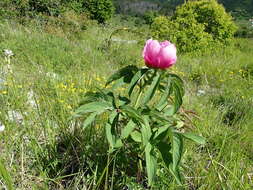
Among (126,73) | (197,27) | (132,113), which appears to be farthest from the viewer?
(197,27)

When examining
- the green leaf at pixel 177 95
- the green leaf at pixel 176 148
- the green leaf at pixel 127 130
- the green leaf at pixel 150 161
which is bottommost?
the green leaf at pixel 150 161

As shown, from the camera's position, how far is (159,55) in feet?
2.85

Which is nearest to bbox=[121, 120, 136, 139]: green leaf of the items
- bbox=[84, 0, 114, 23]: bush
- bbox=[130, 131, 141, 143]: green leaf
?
bbox=[130, 131, 141, 143]: green leaf

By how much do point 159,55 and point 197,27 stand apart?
5.59 m

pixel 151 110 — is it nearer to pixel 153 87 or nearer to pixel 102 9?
pixel 153 87

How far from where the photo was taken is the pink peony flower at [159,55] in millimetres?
864

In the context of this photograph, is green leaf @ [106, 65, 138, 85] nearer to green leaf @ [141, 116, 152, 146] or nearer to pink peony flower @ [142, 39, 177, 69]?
pink peony flower @ [142, 39, 177, 69]

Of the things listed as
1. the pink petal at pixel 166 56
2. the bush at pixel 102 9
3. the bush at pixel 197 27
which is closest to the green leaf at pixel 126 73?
the pink petal at pixel 166 56

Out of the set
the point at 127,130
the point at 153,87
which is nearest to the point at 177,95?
the point at 153,87

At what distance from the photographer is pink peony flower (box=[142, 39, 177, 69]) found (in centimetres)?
86

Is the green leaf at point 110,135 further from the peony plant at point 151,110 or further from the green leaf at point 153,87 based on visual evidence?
the green leaf at point 153,87

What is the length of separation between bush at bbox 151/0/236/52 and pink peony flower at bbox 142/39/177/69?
479 cm

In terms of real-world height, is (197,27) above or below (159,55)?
below

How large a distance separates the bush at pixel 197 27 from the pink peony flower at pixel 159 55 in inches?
188
